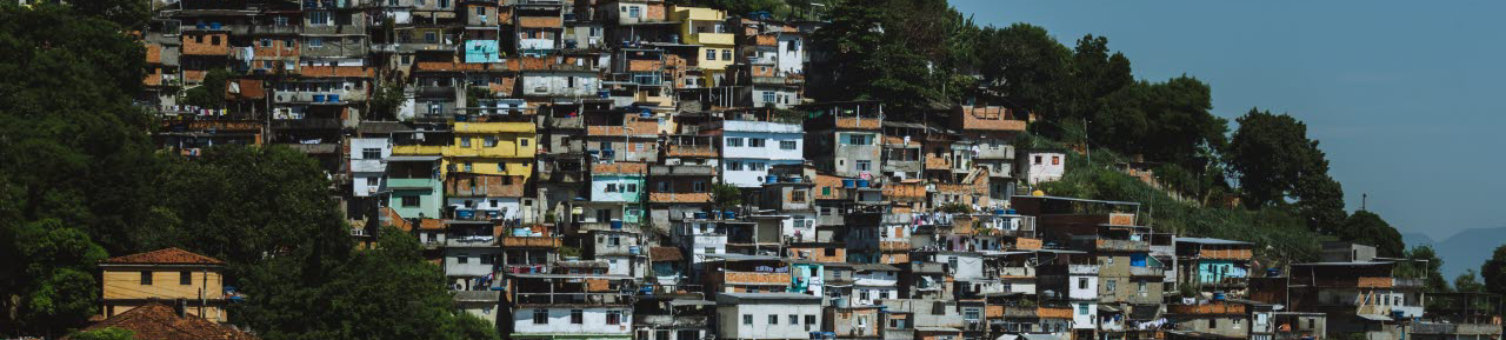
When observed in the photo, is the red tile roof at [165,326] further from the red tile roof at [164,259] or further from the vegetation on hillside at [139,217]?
the red tile roof at [164,259]

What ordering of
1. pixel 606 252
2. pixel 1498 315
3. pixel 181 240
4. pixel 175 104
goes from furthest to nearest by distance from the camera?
pixel 1498 315 < pixel 175 104 < pixel 606 252 < pixel 181 240

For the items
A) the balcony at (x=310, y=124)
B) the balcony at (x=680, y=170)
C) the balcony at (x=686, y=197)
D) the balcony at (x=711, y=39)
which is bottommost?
the balcony at (x=686, y=197)

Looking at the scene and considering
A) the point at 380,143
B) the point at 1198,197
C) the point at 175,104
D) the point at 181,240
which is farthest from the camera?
the point at 1198,197

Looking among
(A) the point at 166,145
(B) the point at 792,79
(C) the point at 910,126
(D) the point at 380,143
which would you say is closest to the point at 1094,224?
(C) the point at 910,126

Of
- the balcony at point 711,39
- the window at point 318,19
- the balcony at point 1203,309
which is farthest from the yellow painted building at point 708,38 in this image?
the balcony at point 1203,309

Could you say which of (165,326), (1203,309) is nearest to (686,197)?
(1203,309)

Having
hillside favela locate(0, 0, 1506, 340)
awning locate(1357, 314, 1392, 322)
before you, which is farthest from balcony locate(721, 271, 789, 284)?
awning locate(1357, 314, 1392, 322)

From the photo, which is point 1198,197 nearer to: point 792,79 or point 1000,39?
point 1000,39
